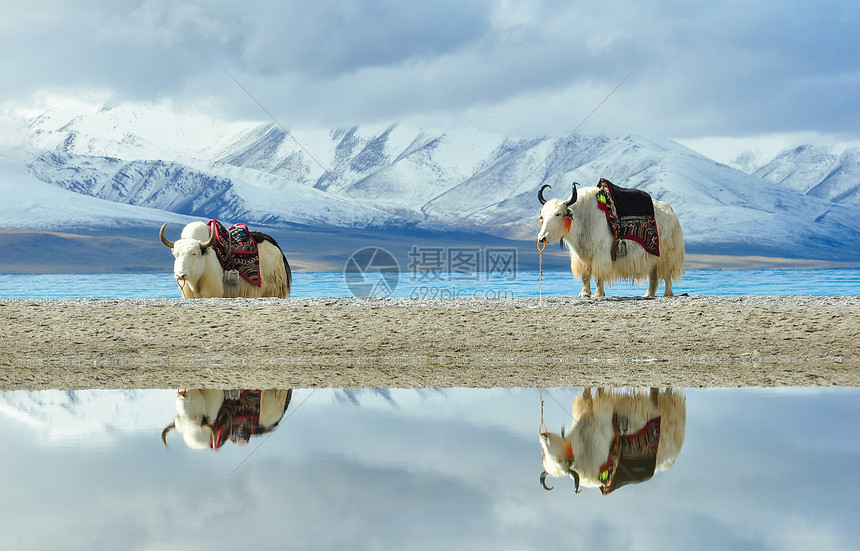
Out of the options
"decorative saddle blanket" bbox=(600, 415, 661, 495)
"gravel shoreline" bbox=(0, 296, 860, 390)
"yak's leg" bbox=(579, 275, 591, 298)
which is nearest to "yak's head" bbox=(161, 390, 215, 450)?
"gravel shoreline" bbox=(0, 296, 860, 390)

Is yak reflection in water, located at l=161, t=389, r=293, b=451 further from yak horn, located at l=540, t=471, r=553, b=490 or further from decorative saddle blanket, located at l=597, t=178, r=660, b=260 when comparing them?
decorative saddle blanket, located at l=597, t=178, r=660, b=260

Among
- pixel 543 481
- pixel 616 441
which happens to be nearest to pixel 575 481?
pixel 543 481

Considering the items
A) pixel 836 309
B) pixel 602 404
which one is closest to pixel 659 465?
pixel 602 404

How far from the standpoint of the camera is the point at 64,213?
16862cm

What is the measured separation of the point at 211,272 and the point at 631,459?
934 centimetres

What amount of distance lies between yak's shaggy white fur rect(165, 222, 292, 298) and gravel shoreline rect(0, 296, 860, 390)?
1.55 metres

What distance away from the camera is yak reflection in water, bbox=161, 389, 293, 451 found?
515 cm

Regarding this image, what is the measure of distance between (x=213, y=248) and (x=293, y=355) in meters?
4.50

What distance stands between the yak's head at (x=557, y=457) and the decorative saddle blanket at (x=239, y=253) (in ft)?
29.1

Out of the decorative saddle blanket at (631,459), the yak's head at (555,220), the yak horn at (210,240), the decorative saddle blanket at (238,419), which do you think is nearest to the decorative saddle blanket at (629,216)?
the yak's head at (555,220)

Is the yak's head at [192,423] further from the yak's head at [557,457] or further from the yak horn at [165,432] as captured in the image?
the yak's head at [557,457]

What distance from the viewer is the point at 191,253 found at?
1267 centimetres

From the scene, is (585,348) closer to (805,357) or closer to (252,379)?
(805,357)

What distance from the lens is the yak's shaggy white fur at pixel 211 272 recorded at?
41.6 feet
